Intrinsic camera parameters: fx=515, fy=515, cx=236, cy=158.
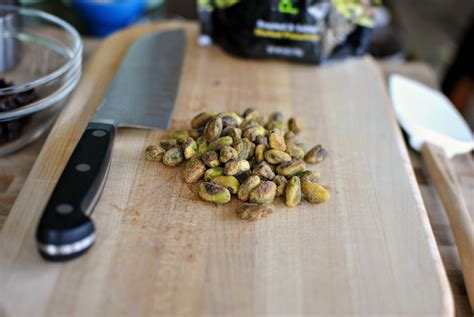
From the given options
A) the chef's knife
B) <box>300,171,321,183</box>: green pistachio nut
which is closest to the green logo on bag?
the chef's knife

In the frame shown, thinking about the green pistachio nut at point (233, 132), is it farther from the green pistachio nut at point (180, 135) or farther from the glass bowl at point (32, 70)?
the glass bowl at point (32, 70)

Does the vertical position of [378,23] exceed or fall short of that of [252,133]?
it falls short

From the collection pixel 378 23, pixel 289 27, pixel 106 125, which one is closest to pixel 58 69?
pixel 106 125

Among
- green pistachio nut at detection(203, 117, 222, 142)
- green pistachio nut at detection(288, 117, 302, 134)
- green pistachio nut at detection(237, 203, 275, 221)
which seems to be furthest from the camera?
green pistachio nut at detection(288, 117, 302, 134)

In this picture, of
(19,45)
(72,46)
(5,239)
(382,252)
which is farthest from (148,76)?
(382,252)

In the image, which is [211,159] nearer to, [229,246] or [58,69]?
[229,246]

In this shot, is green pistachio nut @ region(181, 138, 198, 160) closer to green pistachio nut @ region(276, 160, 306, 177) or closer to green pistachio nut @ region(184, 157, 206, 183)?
green pistachio nut @ region(184, 157, 206, 183)
